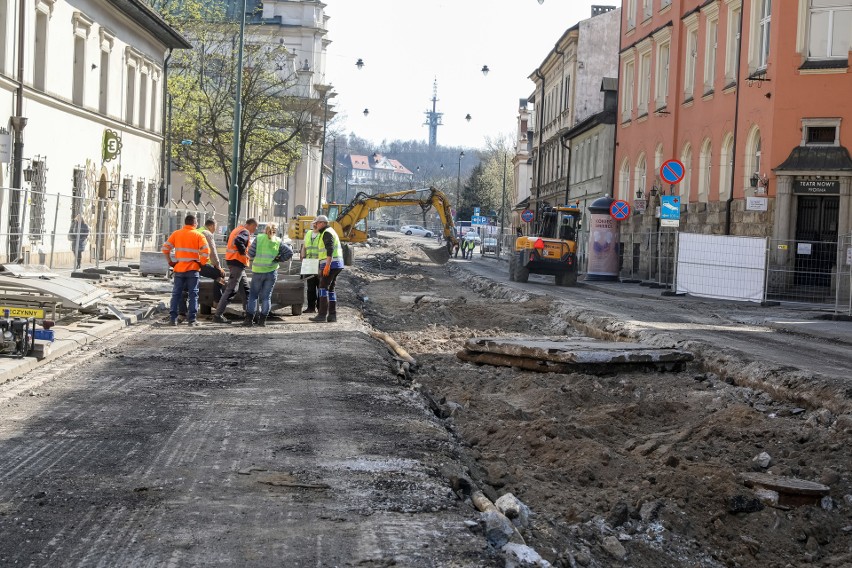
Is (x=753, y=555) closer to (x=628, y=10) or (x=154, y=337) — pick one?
(x=154, y=337)

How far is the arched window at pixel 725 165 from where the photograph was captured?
32.5m

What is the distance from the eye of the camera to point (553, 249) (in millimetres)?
35000

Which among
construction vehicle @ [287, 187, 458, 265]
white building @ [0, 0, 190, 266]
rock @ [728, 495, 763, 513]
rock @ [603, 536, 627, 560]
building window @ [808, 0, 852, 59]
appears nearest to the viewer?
rock @ [603, 536, 627, 560]

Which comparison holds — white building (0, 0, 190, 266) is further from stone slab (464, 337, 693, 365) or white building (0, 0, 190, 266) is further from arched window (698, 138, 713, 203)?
arched window (698, 138, 713, 203)

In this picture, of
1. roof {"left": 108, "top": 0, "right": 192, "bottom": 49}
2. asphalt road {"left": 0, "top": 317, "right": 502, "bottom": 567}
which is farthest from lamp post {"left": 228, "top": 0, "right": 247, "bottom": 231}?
asphalt road {"left": 0, "top": 317, "right": 502, "bottom": 567}

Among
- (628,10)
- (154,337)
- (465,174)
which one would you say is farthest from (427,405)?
(465,174)

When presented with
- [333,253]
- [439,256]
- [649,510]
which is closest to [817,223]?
[333,253]

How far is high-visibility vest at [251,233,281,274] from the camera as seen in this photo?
663 inches

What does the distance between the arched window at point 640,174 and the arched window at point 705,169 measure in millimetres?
6708

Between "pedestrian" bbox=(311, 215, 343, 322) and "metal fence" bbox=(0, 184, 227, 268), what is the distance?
6.38 meters

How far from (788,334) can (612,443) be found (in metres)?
10.3

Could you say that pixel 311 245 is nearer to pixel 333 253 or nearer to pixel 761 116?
pixel 333 253

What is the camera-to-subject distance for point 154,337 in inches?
591

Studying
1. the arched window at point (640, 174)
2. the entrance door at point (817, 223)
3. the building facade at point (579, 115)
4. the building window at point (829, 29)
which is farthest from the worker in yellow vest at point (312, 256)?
the building facade at point (579, 115)
